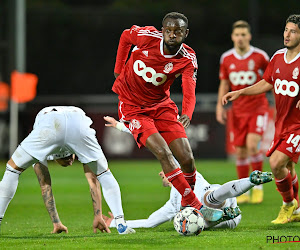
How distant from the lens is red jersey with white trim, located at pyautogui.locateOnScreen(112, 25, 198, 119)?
737cm

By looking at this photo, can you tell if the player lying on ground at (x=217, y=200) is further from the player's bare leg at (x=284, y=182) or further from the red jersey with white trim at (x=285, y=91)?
the red jersey with white trim at (x=285, y=91)

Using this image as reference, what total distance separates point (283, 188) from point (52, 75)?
20230 millimetres

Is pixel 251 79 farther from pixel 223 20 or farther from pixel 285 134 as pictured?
pixel 223 20

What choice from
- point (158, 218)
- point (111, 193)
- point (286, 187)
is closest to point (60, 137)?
point (111, 193)

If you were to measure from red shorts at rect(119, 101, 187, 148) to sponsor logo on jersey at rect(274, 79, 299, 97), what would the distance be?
1196mm

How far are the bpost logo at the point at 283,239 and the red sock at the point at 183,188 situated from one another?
74cm

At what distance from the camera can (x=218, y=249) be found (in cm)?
599

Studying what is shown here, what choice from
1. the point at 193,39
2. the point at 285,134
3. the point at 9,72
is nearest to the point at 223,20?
the point at 193,39

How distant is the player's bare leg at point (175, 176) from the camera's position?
679 cm

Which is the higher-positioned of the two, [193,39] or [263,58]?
[263,58]

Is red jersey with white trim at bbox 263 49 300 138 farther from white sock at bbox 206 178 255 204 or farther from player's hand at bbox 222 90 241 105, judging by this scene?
white sock at bbox 206 178 255 204

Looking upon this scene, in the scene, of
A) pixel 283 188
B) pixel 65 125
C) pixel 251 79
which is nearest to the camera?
pixel 65 125

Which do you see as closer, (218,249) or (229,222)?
(218,249)

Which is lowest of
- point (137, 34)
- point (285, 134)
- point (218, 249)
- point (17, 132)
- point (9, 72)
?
point (17, 132)
